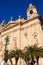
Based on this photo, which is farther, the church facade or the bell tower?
the bell tower

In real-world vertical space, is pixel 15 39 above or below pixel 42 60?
above

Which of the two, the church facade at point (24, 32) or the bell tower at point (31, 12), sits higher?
the bell tower at point (31, 12)

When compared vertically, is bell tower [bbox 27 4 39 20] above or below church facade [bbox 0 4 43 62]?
above

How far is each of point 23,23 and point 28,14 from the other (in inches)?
82.4

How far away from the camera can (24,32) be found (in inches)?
1254

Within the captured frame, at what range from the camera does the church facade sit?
29.5 meters

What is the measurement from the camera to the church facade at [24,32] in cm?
2953

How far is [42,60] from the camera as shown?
87.9 ft

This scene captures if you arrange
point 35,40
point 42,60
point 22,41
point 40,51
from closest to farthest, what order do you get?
point 40,51, point 42,60, point 35,40, point 22,41

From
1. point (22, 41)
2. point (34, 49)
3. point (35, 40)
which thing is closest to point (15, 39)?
point (22, 41)

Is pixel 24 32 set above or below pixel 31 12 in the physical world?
below

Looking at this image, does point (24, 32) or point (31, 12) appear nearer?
point (24, 32)

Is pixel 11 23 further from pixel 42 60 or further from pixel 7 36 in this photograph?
pixel 42 60

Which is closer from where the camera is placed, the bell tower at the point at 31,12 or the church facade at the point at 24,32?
the church facade at the point at 24,32
